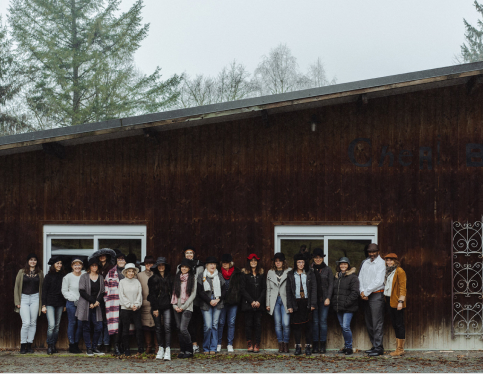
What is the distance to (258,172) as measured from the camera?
9.50 m

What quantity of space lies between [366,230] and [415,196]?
1028mm

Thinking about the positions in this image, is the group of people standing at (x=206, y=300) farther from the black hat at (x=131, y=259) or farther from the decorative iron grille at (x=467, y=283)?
the decorative iron grille at (x=467, y=283)

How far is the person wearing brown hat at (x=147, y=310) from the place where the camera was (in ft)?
29.4

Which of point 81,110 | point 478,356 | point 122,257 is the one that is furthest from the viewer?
point 81,110

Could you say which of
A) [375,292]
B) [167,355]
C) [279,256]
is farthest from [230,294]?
[375,292]

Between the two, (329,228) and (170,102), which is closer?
(329,228)

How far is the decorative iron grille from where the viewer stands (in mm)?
8914

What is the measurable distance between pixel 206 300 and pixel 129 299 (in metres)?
1.26

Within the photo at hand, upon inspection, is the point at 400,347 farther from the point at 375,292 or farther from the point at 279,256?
the point at 279,256

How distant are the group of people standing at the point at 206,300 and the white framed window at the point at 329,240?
240 millimetres

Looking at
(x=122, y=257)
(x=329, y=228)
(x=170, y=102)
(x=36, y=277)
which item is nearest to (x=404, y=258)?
(x=329, y=228)

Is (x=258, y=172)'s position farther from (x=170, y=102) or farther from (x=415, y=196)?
(x=170, y=102)

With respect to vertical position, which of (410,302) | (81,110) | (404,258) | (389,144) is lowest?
(410,302)

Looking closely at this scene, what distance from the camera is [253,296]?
8930mm
